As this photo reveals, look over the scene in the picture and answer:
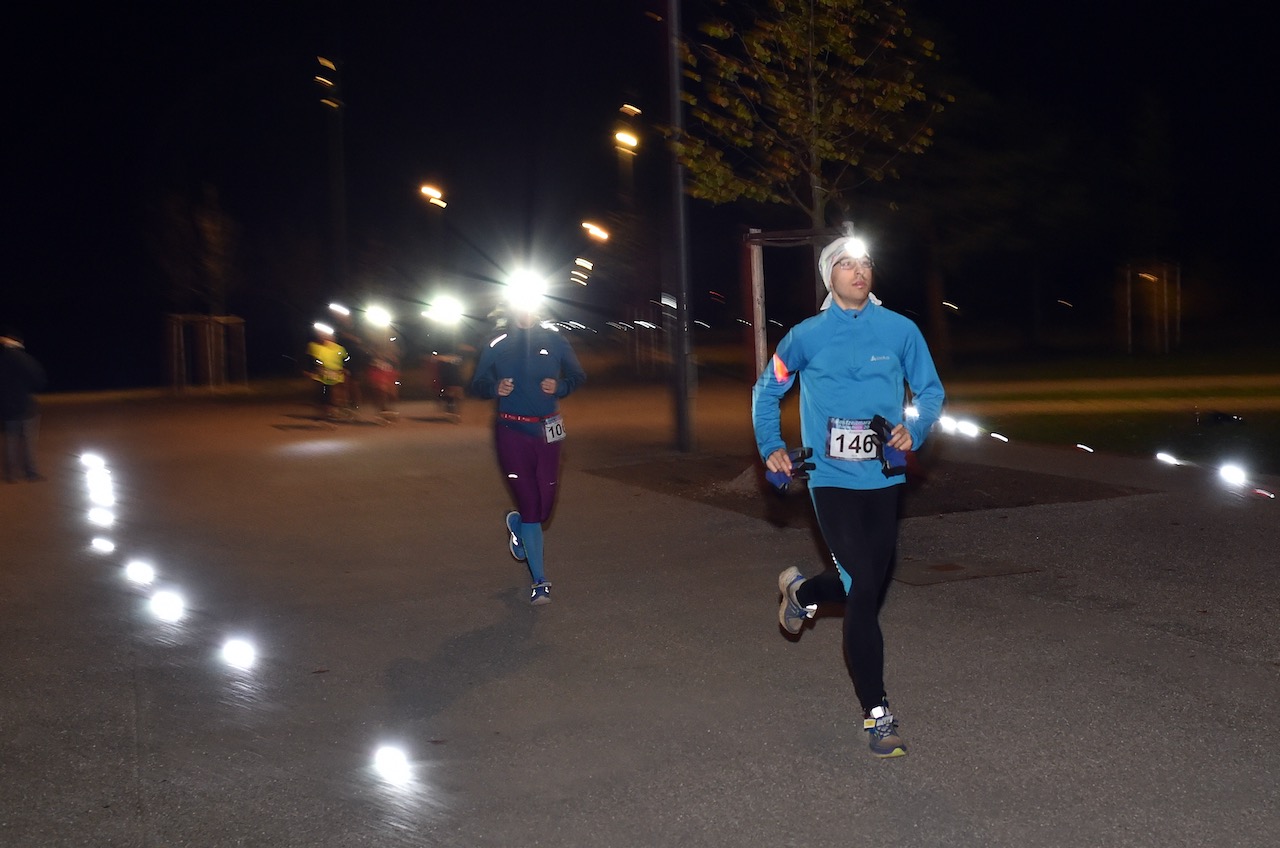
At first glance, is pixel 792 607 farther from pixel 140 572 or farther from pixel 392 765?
pixel 140 572

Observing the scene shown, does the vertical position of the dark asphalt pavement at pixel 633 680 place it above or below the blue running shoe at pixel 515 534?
below

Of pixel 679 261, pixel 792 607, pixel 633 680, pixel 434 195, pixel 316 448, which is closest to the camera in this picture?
pixel 792 607

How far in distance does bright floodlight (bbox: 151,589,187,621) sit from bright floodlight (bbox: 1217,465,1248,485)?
8.37m

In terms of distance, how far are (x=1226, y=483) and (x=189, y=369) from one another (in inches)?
1215

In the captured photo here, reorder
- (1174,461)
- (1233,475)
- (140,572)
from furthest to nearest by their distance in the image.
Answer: (1174,461)
(1233,475)
(140,572)

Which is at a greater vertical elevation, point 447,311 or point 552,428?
point 447,311

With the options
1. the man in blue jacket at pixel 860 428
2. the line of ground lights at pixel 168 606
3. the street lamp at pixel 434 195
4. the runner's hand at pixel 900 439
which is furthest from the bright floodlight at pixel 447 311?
the runner's hand at pixel 900 439

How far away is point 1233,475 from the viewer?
1243 cm

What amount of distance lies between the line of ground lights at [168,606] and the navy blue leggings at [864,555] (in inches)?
68.0

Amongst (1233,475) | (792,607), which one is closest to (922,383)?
(792,607)

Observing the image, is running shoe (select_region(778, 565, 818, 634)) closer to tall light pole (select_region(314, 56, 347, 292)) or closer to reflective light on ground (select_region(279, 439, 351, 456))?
reflective light on ground (select_region(279, 439, 351, 456))

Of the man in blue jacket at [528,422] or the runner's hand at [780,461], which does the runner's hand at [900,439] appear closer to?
the runner's hand at [780,461]

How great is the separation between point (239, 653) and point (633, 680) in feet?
6.97

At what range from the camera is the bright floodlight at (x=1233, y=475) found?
39.8 ft
